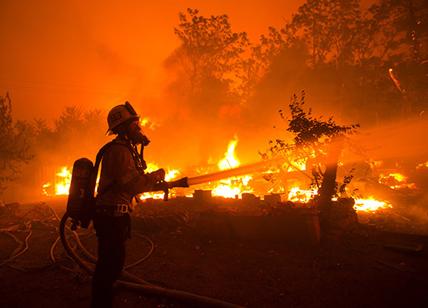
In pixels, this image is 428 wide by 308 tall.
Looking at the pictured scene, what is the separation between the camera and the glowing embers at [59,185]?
1201 inches

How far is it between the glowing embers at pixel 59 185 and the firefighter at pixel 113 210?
94.9ft

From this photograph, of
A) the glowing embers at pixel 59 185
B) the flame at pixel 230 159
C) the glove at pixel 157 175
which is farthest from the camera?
the glowing embers at pixel 59 185

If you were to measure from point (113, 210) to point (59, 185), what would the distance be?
30.5 metres

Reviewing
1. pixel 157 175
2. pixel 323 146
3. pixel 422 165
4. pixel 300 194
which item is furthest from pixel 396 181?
pixel 157 175

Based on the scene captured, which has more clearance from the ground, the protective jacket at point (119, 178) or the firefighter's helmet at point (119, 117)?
the firefighter's helmet at point (119, 117)

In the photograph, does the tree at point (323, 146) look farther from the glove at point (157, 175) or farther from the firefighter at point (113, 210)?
the firefighter at point (113, 210)

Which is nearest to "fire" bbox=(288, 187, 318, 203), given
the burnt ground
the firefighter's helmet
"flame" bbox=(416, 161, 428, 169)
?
the burnt ground

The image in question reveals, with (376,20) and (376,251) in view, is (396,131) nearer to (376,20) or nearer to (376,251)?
(376,20)

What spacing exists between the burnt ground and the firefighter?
3.55 ft

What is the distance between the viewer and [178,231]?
921 cm

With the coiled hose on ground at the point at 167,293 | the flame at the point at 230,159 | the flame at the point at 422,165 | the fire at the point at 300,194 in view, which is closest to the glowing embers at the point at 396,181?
the flame at the point at 422,165

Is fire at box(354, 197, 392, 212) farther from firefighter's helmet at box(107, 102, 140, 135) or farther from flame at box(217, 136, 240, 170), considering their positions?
flame at box(217, 136, 240, 170)

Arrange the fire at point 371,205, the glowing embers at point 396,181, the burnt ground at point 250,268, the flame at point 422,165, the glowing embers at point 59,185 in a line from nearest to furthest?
the burnt ground at point 250,268 < the fire at point 371,205 < the glowing embers at point 396,181 < the flame at point 422,165 < the glowing embers at point 59,185

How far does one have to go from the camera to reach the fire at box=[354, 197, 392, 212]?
41.8 ft
